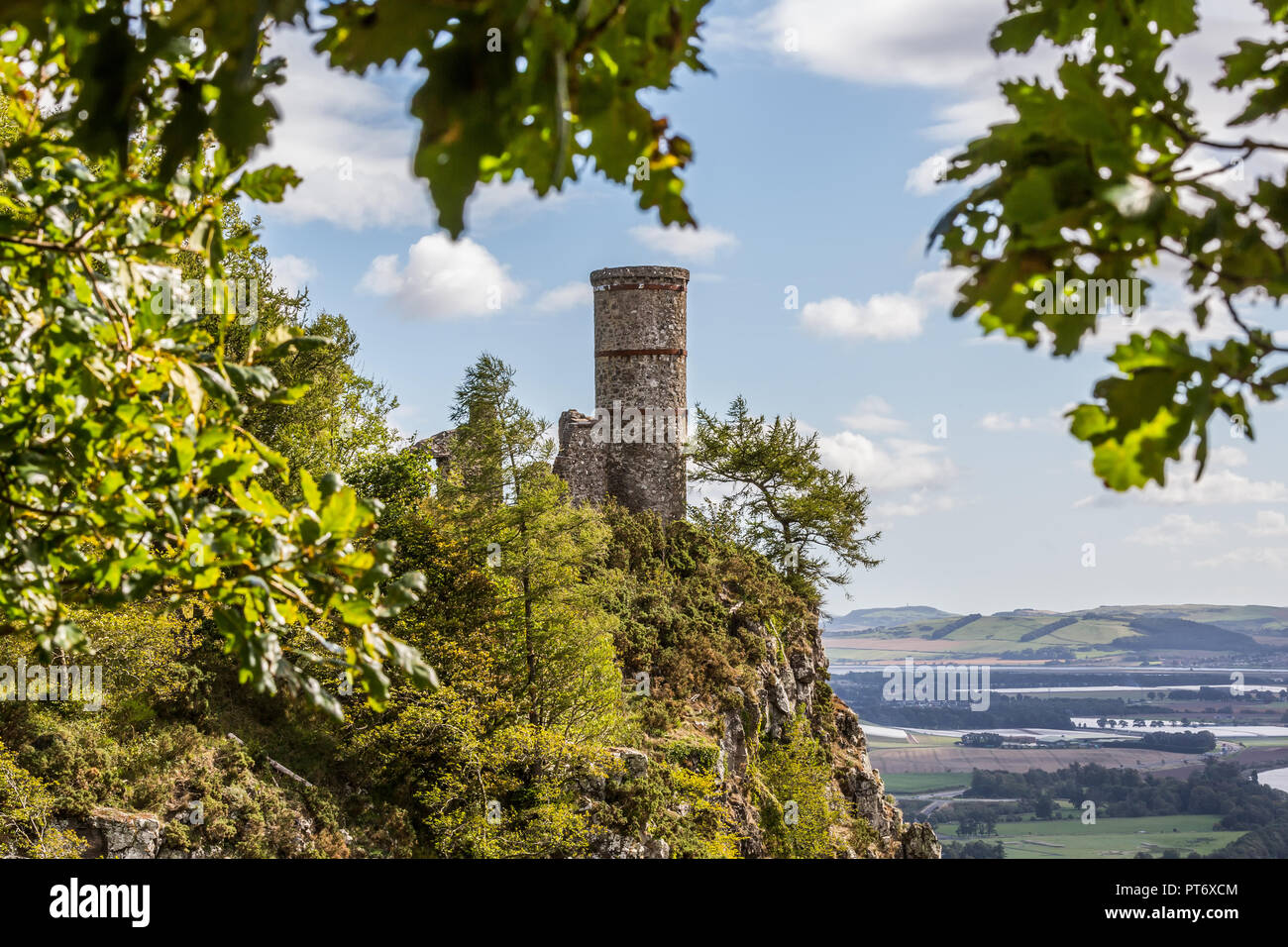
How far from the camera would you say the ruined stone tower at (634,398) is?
1003 inches

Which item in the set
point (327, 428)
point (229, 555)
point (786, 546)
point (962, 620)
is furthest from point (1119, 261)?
point (962, 620)

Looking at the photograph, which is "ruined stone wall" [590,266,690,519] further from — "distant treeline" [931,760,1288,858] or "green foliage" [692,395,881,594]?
"distant treeline" [931,760,1288,858]

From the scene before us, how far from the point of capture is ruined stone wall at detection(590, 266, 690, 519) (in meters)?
25.5

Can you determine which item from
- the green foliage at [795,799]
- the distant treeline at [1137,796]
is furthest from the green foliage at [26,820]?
the distant treeline at [1137,796]

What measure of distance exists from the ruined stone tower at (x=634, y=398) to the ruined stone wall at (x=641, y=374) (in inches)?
0.9

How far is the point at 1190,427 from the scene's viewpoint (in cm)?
168

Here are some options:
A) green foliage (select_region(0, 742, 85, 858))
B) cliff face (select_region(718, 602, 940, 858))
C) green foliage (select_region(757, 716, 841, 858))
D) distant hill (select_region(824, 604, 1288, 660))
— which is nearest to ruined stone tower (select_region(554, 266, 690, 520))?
cliff face (select_region(718, 602, 940, 858))

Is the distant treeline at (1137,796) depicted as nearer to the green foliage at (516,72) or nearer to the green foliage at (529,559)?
the green foliage at (529,559)

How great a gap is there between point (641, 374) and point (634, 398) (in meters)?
0.62

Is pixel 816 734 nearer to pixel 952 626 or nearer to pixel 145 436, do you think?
pixel 145 436

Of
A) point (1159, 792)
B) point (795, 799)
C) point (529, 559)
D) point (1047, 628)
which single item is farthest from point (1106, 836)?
point (1047, 628)

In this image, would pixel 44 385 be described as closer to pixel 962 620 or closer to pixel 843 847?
pixel 843 847

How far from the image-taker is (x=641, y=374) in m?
25.6
